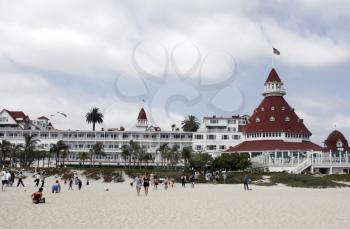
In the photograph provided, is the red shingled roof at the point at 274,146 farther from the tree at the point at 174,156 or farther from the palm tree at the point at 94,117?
the palm tree at the point at 94,117

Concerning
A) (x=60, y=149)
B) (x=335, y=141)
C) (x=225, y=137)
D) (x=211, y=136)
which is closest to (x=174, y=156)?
(x=211, y=136)

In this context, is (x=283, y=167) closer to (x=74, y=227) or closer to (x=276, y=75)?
(x=276, y=75)

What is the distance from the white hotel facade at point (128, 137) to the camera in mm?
104125

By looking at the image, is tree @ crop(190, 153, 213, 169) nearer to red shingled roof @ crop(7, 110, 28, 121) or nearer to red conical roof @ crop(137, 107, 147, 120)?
red conical roof @ crop(137, 107, 147, 120)

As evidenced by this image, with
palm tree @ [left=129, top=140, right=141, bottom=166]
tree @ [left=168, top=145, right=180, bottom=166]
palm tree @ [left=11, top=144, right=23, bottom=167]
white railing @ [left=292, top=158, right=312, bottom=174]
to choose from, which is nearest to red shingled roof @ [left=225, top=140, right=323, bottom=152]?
white railing @ [left=292, top=158, right=312, bottom=174]

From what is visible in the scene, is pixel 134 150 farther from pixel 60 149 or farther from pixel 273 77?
pixel 273 77

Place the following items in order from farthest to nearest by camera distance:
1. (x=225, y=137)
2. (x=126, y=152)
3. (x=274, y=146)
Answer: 1. (x=225, y=137)
2. (x=126, y=152)
3. (x=274, y=146)

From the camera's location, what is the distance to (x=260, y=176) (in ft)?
188

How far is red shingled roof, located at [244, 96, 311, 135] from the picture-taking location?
274 ft

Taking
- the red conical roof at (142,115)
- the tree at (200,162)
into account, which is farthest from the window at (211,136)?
the red conical roof at (142,115)

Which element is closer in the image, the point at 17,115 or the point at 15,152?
the point at 15,152

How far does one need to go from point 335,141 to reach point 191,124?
165 ft

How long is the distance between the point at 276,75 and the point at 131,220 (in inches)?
3035

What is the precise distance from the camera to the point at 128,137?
107500 mm
